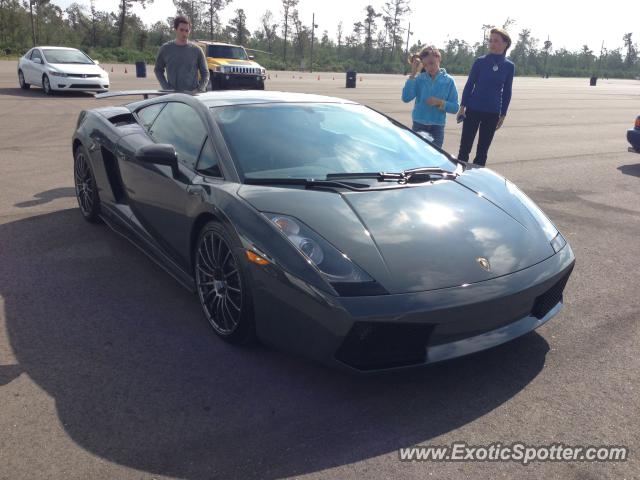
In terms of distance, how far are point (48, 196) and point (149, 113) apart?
7.62ft

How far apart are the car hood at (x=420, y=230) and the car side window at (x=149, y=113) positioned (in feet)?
5.19

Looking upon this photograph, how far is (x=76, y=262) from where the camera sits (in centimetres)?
454

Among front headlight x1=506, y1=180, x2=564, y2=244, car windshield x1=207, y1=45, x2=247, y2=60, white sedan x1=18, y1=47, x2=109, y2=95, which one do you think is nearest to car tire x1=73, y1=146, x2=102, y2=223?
front headlight x1=506, y1=180, x2=564, y2=244

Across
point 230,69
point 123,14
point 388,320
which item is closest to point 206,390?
point 388,320

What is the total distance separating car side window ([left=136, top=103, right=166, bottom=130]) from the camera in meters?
4.52

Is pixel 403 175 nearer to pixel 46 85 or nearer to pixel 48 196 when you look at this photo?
pixel 48 196

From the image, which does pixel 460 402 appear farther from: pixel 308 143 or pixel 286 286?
pixel 308 143

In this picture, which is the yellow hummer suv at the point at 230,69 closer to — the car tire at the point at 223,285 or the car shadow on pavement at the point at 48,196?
the car shadow on pavement at the point at 48,196

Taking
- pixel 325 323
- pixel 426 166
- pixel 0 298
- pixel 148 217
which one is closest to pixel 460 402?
pixel 325 323

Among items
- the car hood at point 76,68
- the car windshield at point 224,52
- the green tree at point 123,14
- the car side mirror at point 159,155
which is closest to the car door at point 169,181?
the car side mirror at point 159,155

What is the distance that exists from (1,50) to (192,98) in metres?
47.5

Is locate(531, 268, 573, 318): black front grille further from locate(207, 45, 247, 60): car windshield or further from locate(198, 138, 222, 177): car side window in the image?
locate(207, 45, 247, 60): car windshield

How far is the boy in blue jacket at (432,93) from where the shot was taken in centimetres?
653

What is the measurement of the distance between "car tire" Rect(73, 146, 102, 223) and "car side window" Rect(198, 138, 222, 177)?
179cm
